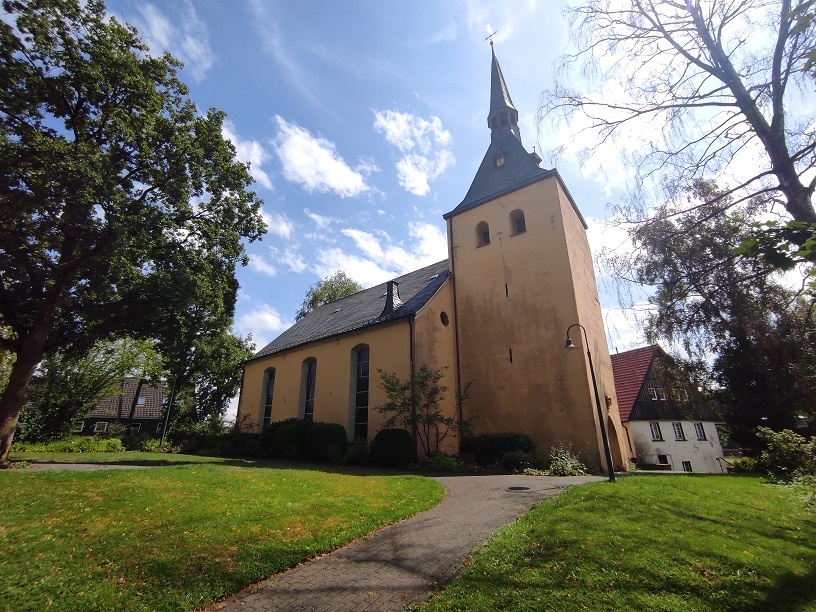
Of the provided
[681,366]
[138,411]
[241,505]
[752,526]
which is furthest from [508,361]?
[138,411]

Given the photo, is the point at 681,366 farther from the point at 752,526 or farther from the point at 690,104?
the point at 690,104

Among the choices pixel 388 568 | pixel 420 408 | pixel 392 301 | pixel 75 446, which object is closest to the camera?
pixel 388 568

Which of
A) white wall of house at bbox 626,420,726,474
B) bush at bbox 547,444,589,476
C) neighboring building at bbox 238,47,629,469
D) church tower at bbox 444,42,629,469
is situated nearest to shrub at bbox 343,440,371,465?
neighboring building at bbox 238,47,629,469

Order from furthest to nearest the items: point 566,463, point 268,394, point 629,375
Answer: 1. point 268,394
2. point 629,375
3. point 566,463

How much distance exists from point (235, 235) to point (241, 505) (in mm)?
10250

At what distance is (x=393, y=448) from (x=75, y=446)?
16.2 m

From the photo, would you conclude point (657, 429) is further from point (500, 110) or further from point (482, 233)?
point (500, 110)

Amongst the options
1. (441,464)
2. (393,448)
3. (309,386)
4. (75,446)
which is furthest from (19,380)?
(441,464)

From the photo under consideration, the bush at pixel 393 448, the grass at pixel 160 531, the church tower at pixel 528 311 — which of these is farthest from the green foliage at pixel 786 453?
the bush at pixel 393 448

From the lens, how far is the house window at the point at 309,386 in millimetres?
20750

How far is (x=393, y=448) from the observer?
1412 centimetres

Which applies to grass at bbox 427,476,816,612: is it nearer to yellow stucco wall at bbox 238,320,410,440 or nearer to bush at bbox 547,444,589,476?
bush at bbox 547,444,589,476

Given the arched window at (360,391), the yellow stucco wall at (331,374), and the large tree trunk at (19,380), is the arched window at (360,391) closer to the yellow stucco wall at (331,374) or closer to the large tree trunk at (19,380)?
the yellow stucco wall at (331,374)

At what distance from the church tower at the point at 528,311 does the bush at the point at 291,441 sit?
23.8 feet
